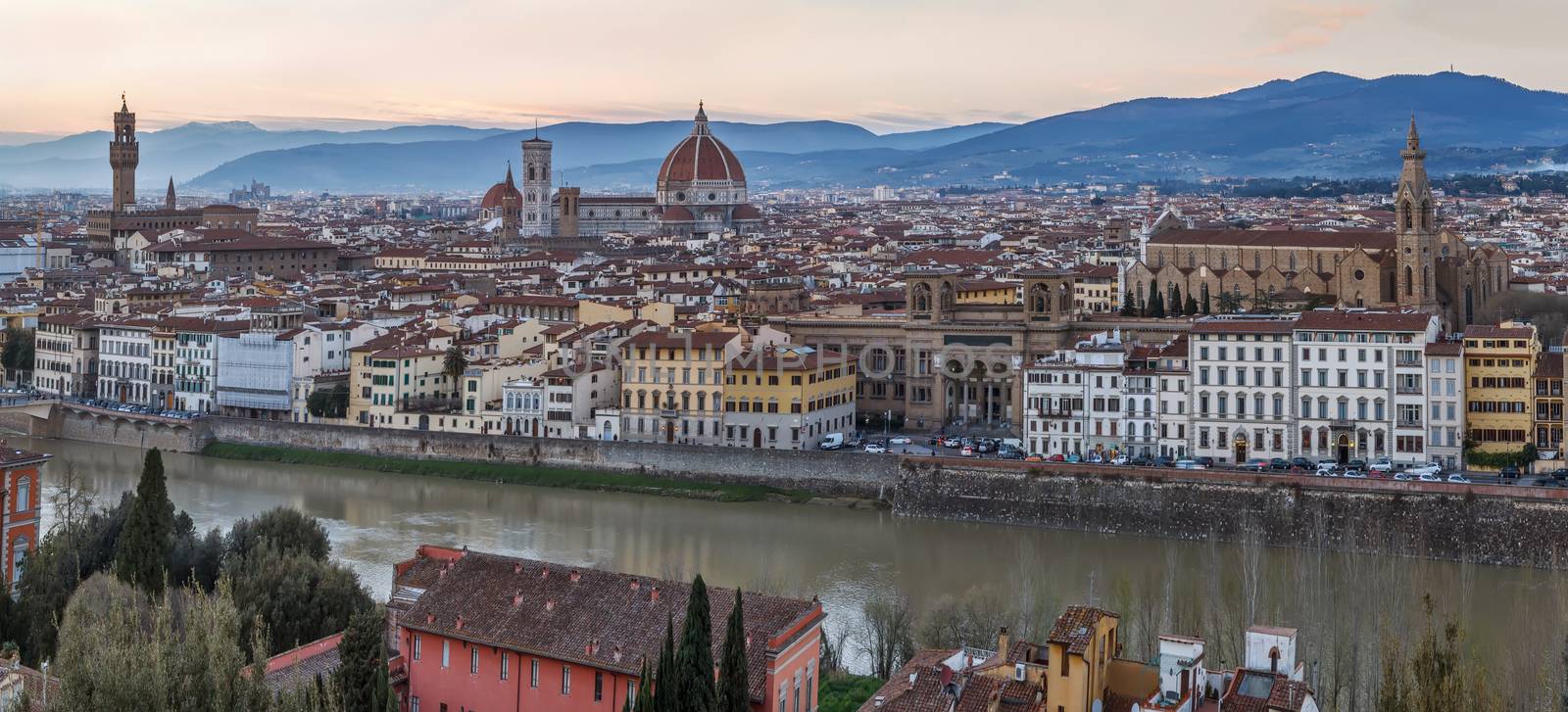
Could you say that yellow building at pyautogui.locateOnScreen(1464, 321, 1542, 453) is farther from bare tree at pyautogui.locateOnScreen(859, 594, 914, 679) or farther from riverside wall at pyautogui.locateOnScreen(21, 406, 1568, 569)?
bare tree at pyautogui.locateOnScreen(859, 594, 914, 679)

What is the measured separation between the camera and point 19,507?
14680 mm

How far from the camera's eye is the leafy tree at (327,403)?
27969 millimetres

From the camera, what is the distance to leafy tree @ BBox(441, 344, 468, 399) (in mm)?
27656

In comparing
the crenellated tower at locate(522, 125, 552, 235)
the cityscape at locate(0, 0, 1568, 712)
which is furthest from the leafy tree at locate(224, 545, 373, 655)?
the crenellated tower at locate(522, 125, 552, 235)

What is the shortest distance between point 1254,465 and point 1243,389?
1034mm

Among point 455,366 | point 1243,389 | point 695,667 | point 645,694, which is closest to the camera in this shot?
point 645,694

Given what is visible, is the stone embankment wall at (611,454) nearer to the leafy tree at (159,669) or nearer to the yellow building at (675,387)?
the yellow building at (675,387)

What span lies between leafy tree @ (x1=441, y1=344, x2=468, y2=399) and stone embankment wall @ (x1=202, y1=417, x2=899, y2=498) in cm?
132

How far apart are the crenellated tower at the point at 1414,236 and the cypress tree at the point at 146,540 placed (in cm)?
1945

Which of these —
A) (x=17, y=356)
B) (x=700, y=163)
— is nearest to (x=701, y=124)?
(x=700, y=163)

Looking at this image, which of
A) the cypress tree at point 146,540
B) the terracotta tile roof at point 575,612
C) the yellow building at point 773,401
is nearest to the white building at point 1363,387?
the yellow building at point 773,401

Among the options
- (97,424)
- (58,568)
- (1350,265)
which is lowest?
(58,568)

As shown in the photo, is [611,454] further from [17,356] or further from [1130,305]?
[17,356]

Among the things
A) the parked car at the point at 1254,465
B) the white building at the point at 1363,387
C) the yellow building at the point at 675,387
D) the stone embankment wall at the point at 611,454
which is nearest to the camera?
the parked car at the point at 1254,465
